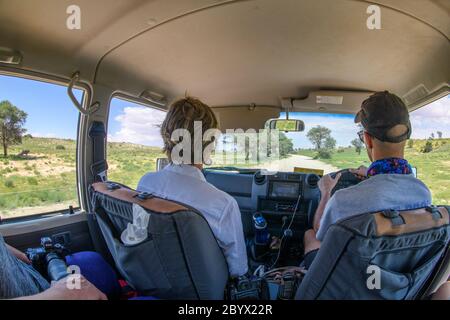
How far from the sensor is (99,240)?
→ 2477 mm

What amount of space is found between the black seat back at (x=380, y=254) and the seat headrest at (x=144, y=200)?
0.60 metres

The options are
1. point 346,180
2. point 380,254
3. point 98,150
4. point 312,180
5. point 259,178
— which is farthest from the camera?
point 259,178

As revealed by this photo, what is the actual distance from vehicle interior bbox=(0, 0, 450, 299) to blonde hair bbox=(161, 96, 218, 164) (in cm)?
36

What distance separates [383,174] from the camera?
126 cm

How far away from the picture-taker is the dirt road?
2.98m

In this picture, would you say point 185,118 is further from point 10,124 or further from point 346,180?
point 346,180

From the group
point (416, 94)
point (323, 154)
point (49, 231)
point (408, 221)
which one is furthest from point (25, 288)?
point (416, 94)

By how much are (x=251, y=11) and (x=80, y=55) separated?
4.46ft

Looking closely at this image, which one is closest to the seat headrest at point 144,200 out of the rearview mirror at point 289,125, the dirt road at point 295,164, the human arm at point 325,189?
the human arm at point 325,189

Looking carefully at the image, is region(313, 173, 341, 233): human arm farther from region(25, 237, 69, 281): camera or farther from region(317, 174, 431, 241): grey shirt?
region(25, 237, 69, 281): camera

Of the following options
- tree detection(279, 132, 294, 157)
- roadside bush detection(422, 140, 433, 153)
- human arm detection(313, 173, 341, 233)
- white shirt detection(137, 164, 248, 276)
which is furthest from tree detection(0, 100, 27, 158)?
roadside bush detection(422, 140, 433, 153)

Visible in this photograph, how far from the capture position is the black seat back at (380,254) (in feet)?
3.09

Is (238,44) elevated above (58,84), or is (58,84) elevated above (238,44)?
(238,44)

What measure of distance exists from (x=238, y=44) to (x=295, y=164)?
1397 millimetres
